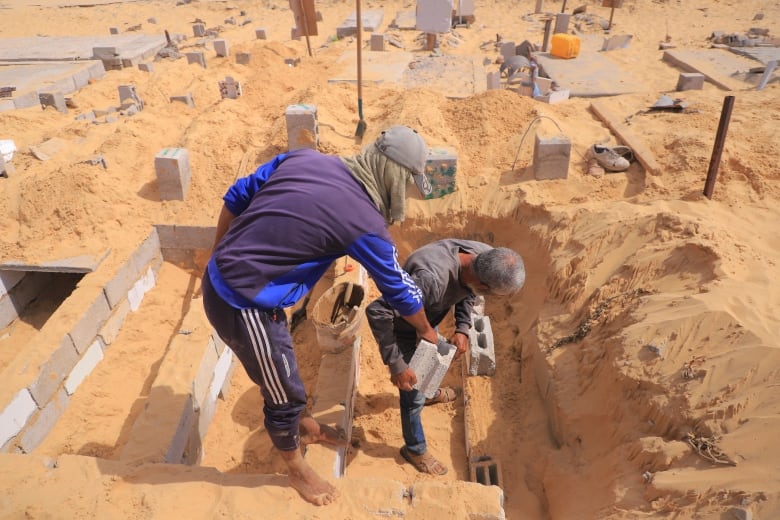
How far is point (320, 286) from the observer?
17.9 feet

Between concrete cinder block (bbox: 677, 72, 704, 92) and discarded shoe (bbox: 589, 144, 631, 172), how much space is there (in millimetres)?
3492

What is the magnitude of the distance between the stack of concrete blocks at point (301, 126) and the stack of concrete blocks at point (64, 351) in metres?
2.07

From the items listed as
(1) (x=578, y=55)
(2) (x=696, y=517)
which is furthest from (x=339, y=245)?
(1) (x=578, y=55)

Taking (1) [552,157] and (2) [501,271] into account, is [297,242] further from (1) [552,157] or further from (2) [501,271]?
(1) [552,157]

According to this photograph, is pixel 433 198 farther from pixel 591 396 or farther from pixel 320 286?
pixel 591 396

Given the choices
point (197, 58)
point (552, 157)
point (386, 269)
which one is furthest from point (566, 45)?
point (386, 269)

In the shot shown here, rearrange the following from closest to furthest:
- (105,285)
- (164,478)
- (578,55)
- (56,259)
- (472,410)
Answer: (164,478), (472,410), (105,285), (56,259), (578,55)

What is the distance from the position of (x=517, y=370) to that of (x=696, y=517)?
6.70ft

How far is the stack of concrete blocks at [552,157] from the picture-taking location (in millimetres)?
5520

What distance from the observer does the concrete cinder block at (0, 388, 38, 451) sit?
379cm

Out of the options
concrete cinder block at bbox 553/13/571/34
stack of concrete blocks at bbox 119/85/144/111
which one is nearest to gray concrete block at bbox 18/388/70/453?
stack of concrete blocks at bbox 119/85/144/111

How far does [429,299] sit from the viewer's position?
9.78 ft

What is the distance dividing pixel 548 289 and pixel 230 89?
21.4ft

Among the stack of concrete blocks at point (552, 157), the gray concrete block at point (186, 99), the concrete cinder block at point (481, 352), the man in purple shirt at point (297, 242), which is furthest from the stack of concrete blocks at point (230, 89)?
the man in purple shirt at point (297, 242)
